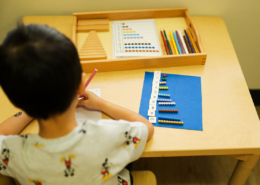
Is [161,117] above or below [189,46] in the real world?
below

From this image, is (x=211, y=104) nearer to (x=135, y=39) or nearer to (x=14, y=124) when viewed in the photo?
(x=135, y=39)

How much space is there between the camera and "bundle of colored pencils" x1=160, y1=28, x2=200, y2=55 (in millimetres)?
1041

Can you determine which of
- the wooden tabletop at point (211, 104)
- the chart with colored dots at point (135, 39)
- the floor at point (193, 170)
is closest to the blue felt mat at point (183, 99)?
the wooden tabletop at point (211, 104)

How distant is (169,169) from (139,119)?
747 mm

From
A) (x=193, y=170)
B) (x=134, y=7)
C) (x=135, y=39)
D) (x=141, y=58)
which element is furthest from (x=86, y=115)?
(x=193, y=170)

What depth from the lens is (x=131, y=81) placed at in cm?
97

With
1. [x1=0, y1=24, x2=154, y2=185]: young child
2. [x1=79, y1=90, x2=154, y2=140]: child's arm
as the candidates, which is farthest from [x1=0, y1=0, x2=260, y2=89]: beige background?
[x1=0, y1=24, x2=154, y2=185]: young child

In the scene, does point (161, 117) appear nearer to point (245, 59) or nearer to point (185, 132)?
point (185, 132)

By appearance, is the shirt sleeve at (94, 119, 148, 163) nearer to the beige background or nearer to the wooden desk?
the wooden desk

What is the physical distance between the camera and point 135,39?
1.10 metres

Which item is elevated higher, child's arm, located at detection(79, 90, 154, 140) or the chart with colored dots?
the chart with colored dots

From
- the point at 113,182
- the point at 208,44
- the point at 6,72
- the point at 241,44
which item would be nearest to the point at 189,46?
the point at 208,44

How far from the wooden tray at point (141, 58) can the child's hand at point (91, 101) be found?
175 mm

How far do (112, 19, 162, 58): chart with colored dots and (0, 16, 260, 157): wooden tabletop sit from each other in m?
0.09
